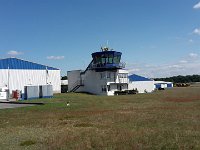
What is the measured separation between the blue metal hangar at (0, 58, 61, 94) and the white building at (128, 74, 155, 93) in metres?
27.6

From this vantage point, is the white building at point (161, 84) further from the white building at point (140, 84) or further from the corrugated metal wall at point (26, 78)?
the corrugated metal wall at point (26, 78)

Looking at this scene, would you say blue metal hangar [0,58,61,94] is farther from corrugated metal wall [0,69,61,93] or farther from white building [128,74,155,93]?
white building [128,74,155,93]

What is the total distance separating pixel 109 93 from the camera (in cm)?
8588

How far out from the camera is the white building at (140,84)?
102m

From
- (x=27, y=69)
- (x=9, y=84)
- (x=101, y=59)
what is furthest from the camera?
(x=101, y=59)

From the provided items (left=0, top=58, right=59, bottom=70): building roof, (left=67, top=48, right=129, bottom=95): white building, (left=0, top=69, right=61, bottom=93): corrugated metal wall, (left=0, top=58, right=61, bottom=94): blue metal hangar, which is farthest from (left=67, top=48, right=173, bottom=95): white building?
(left=0, top=58, right=59, bottom=70): building roof

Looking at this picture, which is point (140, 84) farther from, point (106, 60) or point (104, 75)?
point (106, 60)

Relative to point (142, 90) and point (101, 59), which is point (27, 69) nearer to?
point (101, 59)

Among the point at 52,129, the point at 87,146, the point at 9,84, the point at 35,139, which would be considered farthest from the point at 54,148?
the point at 9,84

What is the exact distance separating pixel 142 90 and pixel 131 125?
8424cm

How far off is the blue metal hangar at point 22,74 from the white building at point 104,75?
1011cm

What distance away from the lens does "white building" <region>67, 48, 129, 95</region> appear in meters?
85.5

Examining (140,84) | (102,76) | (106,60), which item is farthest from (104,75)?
(140,84)

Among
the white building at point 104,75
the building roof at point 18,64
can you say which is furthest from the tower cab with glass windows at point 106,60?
the building roof at point 18,64
